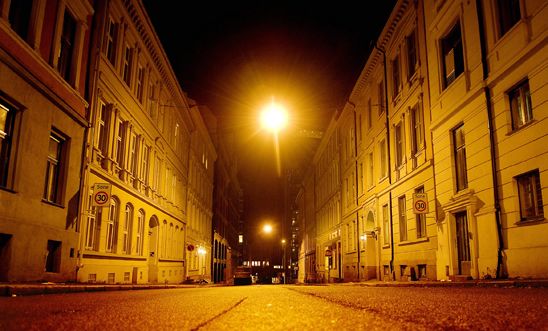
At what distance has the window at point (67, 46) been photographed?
16.0m

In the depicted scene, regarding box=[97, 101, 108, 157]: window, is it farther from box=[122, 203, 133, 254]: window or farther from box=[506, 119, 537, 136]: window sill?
box=[506, 119, 537, 136]: window sill

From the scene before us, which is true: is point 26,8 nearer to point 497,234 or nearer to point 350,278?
point 497,234

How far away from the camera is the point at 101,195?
54.5ft

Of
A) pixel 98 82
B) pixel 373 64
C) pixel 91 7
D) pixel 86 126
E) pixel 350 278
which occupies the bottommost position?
pixel 350 278

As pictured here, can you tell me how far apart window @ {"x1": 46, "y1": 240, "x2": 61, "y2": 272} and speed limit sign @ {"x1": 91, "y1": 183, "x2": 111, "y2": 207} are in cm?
204

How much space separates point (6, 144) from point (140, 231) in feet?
43.4

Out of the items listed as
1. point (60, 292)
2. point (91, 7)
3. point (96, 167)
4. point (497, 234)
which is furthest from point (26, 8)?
point (497, 234)

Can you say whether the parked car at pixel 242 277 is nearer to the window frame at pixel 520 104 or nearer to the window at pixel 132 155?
the window at pixel 132 155

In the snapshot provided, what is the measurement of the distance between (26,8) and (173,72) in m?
16.9

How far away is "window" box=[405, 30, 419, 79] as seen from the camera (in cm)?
2241

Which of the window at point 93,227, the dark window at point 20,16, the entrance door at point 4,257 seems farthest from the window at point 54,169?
the dark window at point 20,16

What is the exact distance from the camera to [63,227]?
15188mm

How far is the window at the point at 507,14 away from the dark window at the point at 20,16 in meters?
13.9

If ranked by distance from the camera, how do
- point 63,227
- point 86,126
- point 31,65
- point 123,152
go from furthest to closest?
1. point 123,152
2. point 86,126
3. point 63,227
4. point 31,65
